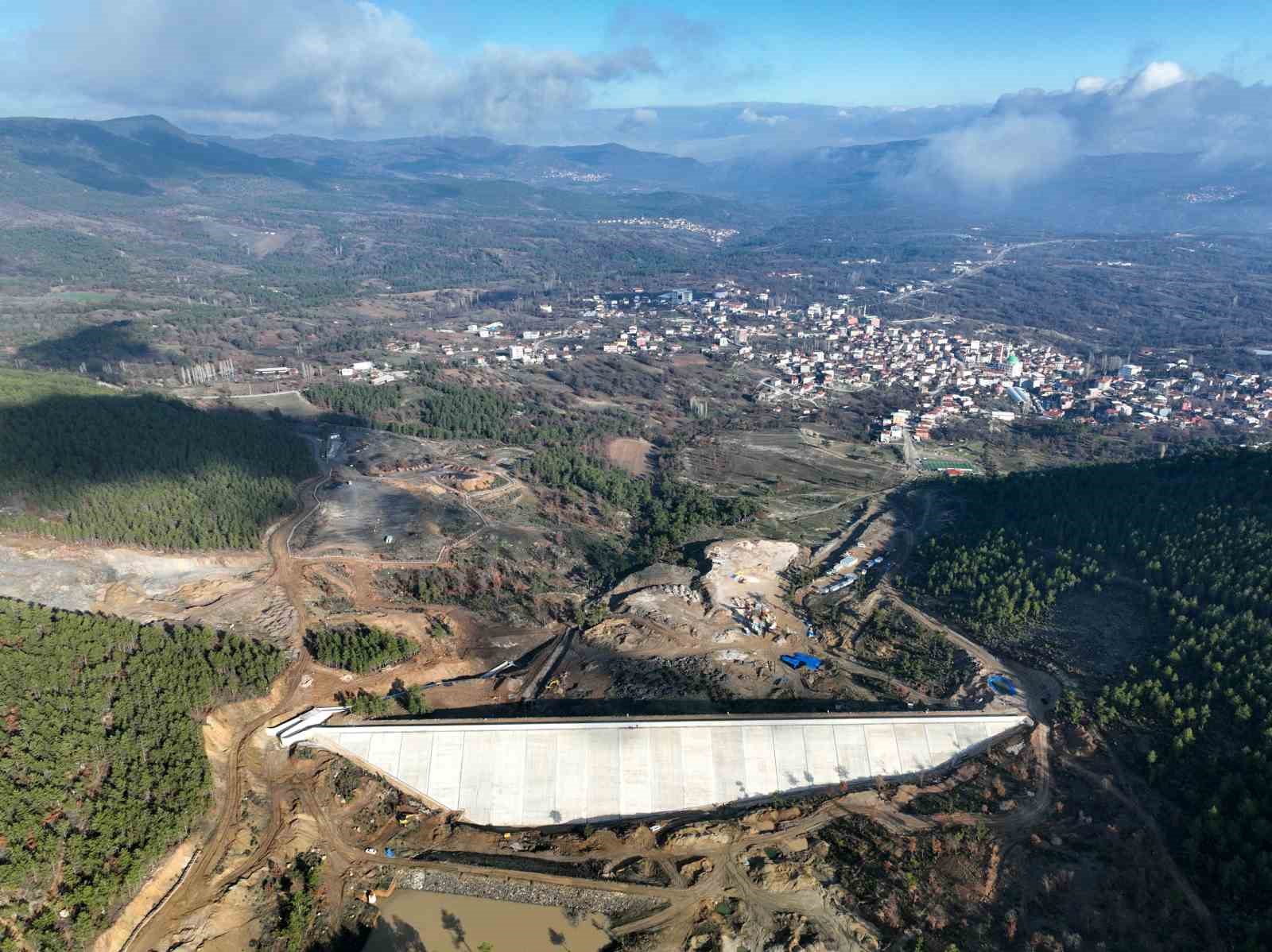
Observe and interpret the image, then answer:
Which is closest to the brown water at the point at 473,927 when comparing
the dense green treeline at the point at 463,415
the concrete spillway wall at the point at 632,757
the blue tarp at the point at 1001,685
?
the concrete spillway wall at the point at 632,757

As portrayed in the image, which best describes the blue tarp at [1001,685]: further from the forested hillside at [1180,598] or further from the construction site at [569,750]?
the forested hillside at [1180,598]

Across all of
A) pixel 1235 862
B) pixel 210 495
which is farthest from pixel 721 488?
pixel 1235 862

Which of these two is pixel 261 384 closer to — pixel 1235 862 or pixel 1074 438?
pixel 1074 438

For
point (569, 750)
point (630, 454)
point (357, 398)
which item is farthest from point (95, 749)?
point (357, 398)

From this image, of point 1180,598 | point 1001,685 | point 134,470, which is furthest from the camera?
point 134,470

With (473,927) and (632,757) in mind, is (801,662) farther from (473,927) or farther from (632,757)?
(473,927)

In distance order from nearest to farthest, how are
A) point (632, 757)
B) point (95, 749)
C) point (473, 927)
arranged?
point (473, 927) → point (95, 749) → point (632, 757)

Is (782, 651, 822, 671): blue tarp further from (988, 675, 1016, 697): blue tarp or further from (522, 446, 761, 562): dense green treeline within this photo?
(522, 446, 761, 562): dense green treeline
